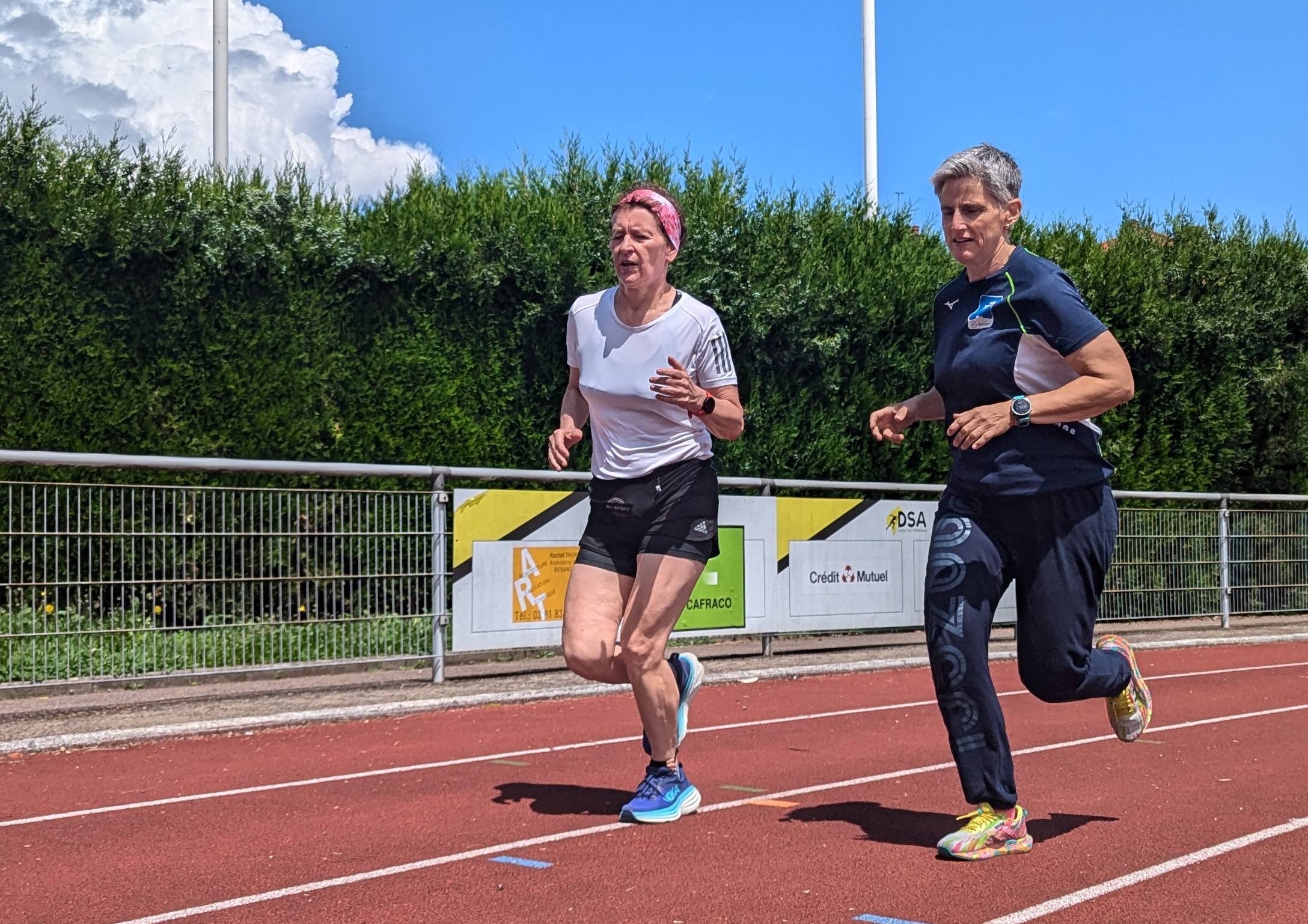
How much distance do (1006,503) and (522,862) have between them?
2.00 m

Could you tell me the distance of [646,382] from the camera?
531 centimetres

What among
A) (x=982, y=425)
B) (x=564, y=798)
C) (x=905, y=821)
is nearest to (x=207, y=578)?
(x=564, y=798)

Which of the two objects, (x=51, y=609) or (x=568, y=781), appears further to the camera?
(x=51, y=609)

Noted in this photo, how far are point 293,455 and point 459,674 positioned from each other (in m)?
3.02

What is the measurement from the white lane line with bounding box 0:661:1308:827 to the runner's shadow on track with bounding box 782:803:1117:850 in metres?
2.24

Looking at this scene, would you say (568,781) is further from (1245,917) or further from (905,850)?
(1245,917)

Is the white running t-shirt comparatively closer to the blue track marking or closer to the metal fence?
the blue track marking

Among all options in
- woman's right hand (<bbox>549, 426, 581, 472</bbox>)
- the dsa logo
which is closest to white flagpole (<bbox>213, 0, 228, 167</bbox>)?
the dsa logo

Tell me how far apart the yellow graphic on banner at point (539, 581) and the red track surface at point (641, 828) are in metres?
1.90

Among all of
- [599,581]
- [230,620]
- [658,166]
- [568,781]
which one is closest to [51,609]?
[230,620]

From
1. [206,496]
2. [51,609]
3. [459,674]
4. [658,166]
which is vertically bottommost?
[459,674]

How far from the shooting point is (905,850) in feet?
16.0

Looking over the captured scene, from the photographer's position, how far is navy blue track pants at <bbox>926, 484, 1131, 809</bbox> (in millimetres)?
4723

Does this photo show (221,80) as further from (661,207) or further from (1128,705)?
(1128,705)
